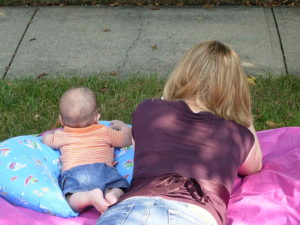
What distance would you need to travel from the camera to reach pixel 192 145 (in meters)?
2.90

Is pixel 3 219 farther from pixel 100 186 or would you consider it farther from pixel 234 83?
pixel 234 83

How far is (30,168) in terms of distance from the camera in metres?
3.66

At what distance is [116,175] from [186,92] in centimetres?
81

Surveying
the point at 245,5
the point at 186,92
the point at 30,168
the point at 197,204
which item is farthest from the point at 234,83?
the point at 245,5

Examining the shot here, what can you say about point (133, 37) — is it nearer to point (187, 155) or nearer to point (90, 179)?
point (90, 179)

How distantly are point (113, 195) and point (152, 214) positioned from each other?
0.74 meters

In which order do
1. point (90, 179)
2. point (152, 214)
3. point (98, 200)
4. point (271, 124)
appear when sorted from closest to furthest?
1. point (152, 214)
2. point (98, 200)
3. point (90, 179)
4. point (271, 124)

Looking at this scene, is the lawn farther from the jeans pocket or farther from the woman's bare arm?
the jeans pocket

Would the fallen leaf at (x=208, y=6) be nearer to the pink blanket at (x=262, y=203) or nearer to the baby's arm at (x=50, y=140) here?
the pink blanket at (x=262, y=203)

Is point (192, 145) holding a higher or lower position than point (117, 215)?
higher

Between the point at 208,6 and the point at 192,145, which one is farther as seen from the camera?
the point at 208,6

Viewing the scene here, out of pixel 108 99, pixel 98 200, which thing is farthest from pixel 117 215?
pixel 108 99

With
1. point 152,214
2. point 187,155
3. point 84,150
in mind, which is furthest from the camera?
point 84,150

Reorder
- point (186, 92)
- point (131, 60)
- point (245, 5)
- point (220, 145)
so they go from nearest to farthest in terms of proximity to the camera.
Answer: point (220, 145)
point (186, 92)
point (131, 60)
point (245, 5)
